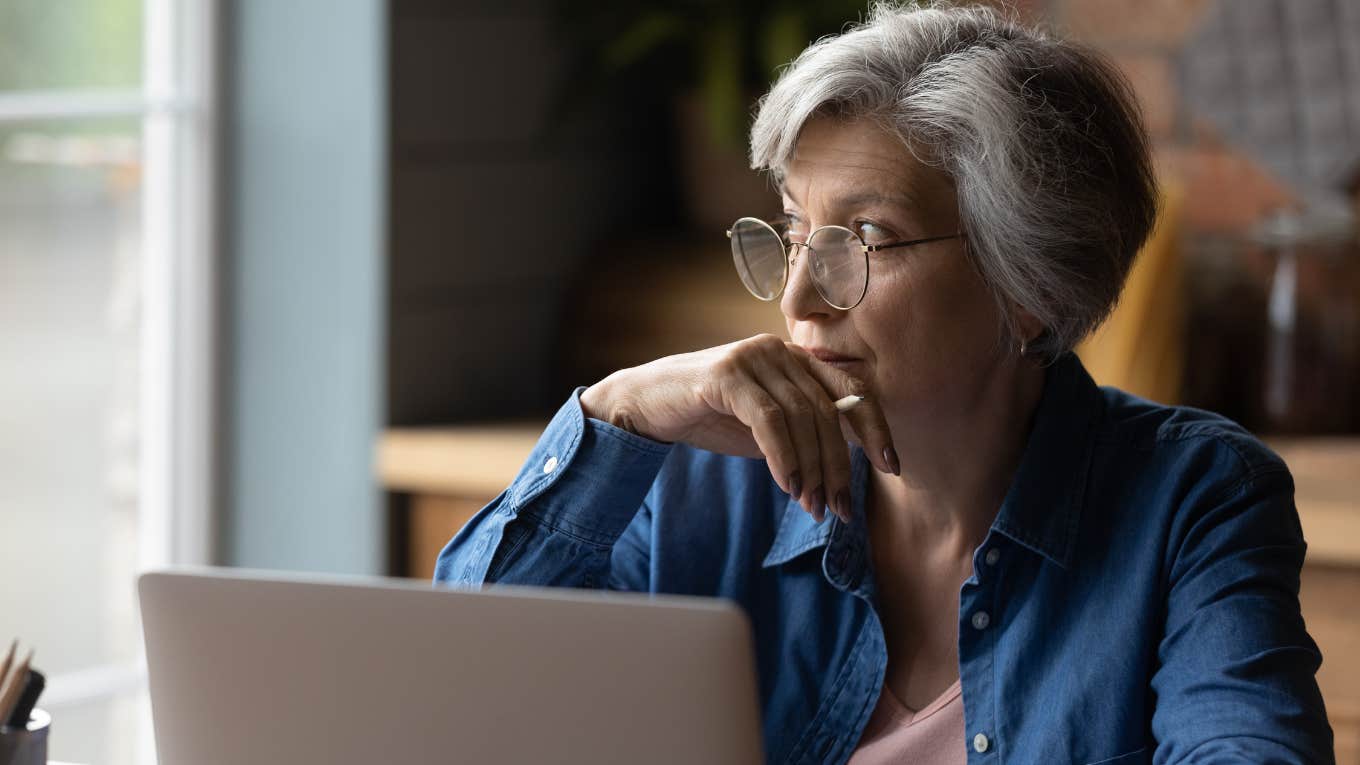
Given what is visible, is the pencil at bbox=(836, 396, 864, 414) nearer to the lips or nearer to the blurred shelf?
Answer: the lips

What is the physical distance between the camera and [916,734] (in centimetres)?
148

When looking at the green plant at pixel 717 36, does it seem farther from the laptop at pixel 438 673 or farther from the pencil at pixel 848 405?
the laptop at pixel 438 673

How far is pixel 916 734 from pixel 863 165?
1.72ft

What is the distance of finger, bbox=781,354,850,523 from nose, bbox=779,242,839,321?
86mm

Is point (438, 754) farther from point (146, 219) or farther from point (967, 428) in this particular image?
point (146, 219)

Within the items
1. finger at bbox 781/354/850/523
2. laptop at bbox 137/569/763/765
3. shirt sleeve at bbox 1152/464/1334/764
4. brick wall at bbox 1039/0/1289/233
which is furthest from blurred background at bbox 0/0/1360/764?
laptop at bbox 137/569/763/765

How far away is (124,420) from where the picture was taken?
2.74 metres

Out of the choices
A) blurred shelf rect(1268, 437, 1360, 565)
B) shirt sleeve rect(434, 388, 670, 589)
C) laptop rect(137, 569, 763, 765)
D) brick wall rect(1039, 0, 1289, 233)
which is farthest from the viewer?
brick wall rect(1039, 0, 1289, 233)

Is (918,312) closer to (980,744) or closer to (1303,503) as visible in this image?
(980,744)

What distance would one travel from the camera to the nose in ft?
4.89

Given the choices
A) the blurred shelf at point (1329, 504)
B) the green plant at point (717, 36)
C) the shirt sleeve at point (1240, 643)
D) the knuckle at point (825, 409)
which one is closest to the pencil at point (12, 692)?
the knuckle at point (825, 409)

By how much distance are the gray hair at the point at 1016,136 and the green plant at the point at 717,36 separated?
1312mm

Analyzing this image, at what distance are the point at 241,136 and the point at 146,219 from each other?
0.21 meters

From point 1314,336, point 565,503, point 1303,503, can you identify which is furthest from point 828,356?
point 1314,336
